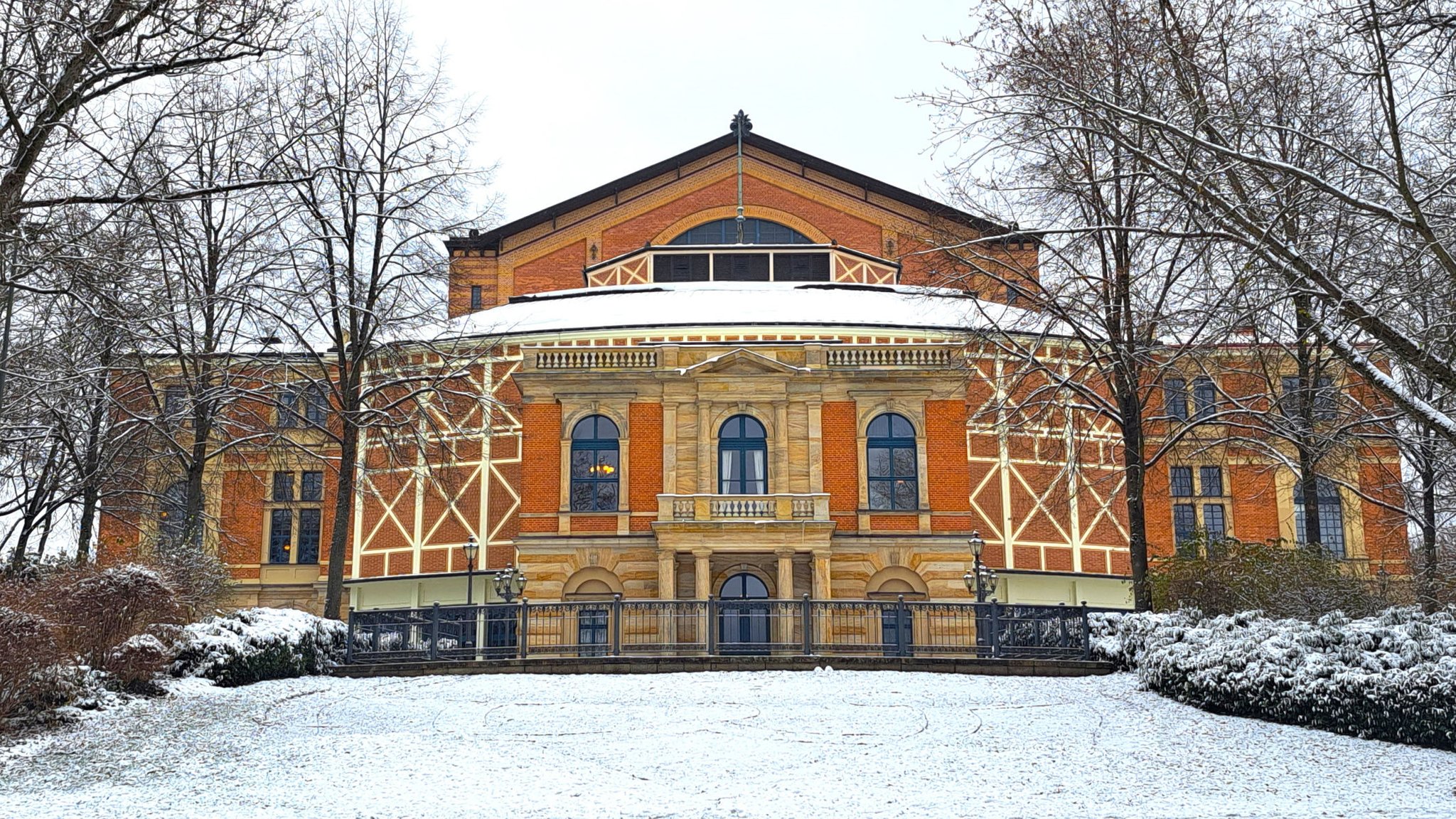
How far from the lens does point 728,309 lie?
38500 millimetres

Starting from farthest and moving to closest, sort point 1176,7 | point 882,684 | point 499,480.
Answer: point 499,480 < point 882,684 < point 1176,7

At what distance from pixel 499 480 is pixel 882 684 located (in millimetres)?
21278

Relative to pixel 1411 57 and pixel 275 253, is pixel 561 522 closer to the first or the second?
pixel 275 253

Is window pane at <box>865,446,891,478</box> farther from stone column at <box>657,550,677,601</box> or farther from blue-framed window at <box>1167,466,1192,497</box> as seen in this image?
blue-framed window at <box>1167,466,1192,497</box>

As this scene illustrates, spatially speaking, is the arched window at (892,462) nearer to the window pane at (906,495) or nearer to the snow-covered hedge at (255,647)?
the window pane at (906,495)

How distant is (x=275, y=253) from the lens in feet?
77.7

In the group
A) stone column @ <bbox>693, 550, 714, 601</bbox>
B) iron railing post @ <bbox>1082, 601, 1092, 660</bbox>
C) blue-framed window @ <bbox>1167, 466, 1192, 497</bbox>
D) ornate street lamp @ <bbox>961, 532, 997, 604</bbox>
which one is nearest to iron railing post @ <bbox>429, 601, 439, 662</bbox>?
stone column @ <bbox>693, 550, 714, 601</bbox>

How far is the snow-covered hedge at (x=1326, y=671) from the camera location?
13617 mm

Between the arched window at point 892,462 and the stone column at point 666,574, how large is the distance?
570 centimetres

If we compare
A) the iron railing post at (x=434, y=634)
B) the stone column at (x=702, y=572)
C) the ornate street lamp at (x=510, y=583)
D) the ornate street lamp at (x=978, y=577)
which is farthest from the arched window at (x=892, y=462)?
the iron railing post at (x=434, y=634)

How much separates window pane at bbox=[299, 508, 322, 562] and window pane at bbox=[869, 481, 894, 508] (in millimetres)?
17296

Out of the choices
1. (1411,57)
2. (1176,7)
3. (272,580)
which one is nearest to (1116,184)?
(1176,7)

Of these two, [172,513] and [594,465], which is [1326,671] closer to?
[594,465]

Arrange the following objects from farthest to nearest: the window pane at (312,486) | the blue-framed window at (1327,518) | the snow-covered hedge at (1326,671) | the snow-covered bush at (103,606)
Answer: the window pane at (312,486) < the blue-framed window at (1327,518) < the snow-covered bush at (103,606) < the snow-covered hedge at (1326,671)
